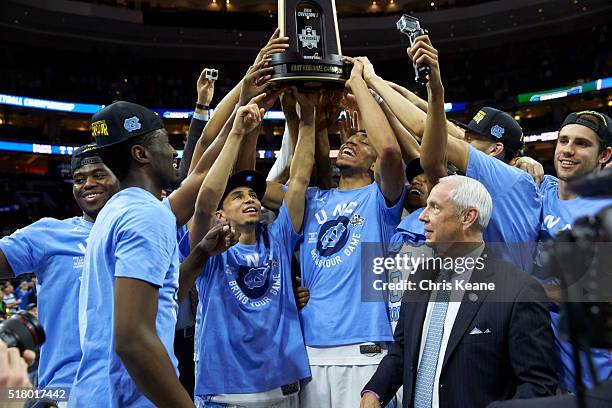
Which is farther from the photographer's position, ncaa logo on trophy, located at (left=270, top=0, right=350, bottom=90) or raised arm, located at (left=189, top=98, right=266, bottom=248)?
ncaa logo on trophy, located at (left=270, top=0, right=350, bottom=90)

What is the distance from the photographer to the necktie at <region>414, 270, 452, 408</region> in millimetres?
2406

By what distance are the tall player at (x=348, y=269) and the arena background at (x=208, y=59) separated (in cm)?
1731

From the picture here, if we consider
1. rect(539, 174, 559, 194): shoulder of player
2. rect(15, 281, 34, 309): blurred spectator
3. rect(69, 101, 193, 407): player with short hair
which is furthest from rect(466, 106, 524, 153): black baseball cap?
rect(15, 281, 34, 309): blurred spectator

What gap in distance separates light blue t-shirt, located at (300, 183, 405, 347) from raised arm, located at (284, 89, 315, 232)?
0.23 feet

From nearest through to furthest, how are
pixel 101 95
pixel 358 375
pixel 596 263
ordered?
pixel 596 263, pixel 358 375, pixel 101 95

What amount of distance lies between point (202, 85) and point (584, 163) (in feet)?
7.47

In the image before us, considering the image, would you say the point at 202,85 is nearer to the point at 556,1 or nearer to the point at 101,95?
the point at 556,1

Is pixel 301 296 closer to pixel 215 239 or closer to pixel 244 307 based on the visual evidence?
pixel 244 307

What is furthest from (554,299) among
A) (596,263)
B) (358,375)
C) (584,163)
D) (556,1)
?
(556,1)

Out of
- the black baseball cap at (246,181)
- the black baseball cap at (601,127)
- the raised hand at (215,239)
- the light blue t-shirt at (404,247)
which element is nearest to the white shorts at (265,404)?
the light blue t-shirt at (404,247)

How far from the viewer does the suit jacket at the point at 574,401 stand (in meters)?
1.05

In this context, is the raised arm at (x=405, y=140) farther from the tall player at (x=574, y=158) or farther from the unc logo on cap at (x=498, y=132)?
the tall player at (x=574, y=158)

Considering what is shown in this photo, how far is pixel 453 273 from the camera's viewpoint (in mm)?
2508

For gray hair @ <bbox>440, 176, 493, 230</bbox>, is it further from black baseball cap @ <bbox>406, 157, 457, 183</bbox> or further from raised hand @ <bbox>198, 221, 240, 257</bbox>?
black baseball cap @ <bbox>406, 157, 457, 183</bbox>
